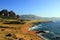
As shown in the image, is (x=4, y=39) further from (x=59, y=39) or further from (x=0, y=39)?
(x=59, y=39)

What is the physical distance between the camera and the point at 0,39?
3931 cm

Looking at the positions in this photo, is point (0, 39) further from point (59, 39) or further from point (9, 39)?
point (59, 39)

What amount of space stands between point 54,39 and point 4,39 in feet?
83.6

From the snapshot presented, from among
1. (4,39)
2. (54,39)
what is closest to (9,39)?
(4,39)

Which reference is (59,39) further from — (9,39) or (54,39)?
(9,39)

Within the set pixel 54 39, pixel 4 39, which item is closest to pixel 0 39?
pixel 4 39

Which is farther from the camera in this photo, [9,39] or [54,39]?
[54,39]

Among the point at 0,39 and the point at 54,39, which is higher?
the point at 0,39

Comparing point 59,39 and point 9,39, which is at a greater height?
point 9,39

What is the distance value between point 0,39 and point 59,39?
2828cm

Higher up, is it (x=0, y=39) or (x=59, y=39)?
(x=0, y=39)

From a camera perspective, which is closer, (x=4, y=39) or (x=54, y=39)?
(x=4, y=39)

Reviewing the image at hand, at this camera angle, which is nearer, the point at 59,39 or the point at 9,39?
the point at 9,39

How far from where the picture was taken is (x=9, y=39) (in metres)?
41.2
